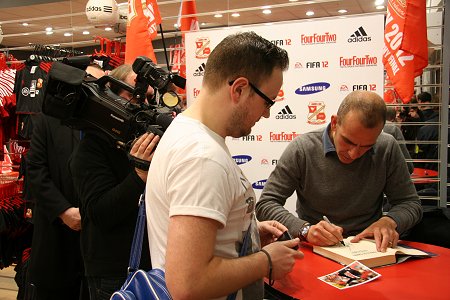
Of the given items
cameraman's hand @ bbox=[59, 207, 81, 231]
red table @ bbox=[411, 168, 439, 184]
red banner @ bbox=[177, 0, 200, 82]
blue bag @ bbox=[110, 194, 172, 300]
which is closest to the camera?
blue bag @ bbox=[110, 194, 172, 300]

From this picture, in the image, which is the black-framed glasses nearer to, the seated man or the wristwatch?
the wristwatch

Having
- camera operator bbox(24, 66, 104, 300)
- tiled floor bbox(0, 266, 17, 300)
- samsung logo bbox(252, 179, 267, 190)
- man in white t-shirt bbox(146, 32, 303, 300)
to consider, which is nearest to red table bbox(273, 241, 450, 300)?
man in white t-shirt bbox(146, 32, 303, 300)

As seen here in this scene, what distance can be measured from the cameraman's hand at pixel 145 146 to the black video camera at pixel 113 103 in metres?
0.06

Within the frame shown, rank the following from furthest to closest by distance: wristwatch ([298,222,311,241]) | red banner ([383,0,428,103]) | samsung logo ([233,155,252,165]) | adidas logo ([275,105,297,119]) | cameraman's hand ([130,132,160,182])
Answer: samsung logo ([233,155,252,165])
adidas logo ([275,105,297,119])
red banner ([383,0,428,103])
wristwatch ([298,222,311,241])
cameraman's hand ([130,132,160,182])

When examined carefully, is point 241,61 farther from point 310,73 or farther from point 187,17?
point 187,17

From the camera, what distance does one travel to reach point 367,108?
1968 mm

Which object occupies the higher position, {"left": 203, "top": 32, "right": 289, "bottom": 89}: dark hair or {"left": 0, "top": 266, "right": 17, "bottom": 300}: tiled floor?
{"left": 203, "top": 32, "right": 289, "bottom": 89}: dark hair

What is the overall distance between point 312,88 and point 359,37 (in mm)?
509

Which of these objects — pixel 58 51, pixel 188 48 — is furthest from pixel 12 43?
pixel 188 48

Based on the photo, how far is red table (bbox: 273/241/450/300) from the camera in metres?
1.44

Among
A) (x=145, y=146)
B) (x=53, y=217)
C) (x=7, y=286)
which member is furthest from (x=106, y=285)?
(x=7, y=286)

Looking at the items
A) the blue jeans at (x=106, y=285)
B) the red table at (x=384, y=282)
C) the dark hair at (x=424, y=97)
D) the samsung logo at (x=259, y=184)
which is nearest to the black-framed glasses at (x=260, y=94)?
the red table at (x=384, y=282)

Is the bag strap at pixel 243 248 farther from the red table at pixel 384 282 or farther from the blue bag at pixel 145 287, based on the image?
the red table at pixel 384 282

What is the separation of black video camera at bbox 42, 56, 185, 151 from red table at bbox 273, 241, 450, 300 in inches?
29.1
